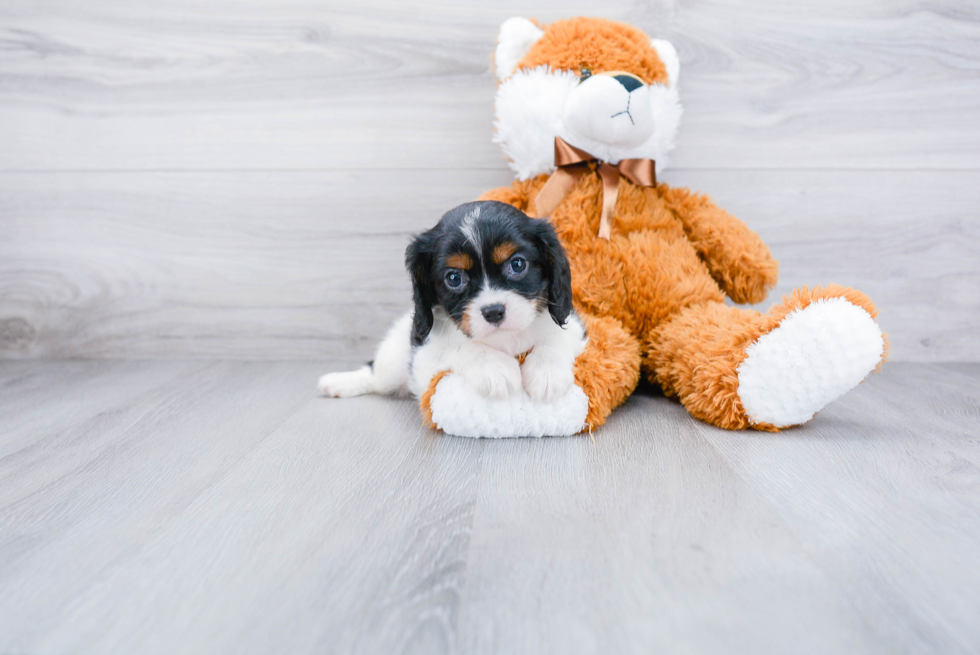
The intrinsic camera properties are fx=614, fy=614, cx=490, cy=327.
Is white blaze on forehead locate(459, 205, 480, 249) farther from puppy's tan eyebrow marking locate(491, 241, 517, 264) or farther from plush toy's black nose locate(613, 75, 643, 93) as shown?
plush toy's black nose locate(613, 75, 643, 93)

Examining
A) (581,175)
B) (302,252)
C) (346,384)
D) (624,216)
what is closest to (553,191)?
(581,175)

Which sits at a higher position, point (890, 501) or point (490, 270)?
point (490, 270)

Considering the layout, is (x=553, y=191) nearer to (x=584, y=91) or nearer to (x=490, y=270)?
(x=584, y=91)

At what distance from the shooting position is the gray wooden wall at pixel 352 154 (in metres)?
1.90

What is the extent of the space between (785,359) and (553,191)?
27.5 inches

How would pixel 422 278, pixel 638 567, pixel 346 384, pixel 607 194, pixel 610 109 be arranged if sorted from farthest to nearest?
pixel 346 384 → pixel 607 194 → pixel 610 109 → pixel 422 278 → pixel 638 567

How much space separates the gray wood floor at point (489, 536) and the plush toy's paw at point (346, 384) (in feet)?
0.78

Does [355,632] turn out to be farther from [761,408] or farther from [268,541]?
[761,408]

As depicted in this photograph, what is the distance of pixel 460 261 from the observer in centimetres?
123

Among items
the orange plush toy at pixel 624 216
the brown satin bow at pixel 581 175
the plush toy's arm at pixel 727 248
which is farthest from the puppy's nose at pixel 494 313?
the plush toy's arm at pixel 727 248

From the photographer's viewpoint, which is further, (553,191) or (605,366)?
(553,191)

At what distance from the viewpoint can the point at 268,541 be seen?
2.91ft

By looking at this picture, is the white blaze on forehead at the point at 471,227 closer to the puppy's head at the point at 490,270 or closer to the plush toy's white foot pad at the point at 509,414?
the puppy's head at the point at 490,270

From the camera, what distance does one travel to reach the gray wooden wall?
190 centimetres
